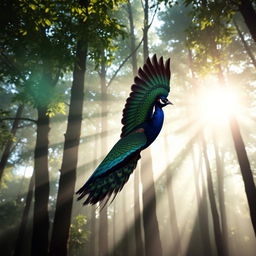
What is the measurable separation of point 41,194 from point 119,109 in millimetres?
16141

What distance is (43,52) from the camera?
22.5ft

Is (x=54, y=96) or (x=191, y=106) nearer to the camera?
(x=54, y=96)

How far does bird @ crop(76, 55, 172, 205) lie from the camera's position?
91 centimetres

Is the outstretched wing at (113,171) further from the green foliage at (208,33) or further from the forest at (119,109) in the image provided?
the green foliage at (208,33)

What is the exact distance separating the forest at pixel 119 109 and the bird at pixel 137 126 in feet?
0.35

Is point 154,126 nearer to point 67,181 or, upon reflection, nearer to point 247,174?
point 67,181

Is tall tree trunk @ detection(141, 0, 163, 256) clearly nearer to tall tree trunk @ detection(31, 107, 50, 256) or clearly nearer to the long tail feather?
tall tree trunk @ detection(31, 107, 50, 256)

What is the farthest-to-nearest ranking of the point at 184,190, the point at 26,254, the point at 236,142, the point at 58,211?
the point at 184,190 < the point at 26,254 < the point at 236,142 < the point at 58,211

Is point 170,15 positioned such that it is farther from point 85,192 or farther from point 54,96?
point 85,192

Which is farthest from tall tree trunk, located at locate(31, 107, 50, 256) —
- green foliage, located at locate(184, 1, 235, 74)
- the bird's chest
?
the bird's chest

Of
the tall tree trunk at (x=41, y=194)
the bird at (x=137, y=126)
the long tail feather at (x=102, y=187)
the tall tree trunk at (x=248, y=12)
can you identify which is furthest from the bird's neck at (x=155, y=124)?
the tall tree trunk at (x=41, y=194)

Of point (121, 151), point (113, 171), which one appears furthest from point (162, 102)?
point (113, 171)

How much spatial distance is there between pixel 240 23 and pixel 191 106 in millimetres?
8117

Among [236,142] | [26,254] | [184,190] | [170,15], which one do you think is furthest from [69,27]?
[184,190]
